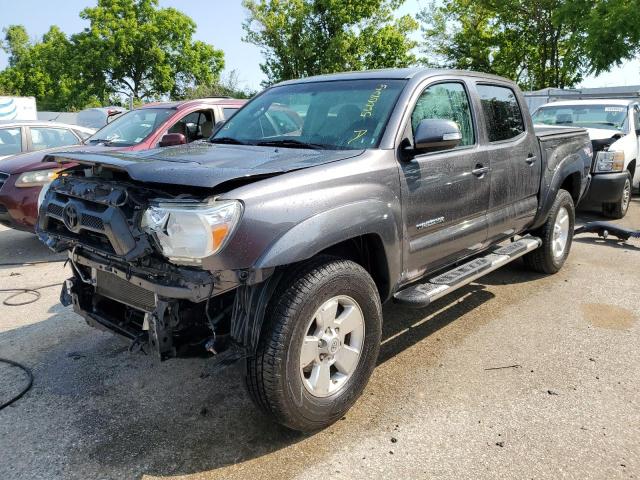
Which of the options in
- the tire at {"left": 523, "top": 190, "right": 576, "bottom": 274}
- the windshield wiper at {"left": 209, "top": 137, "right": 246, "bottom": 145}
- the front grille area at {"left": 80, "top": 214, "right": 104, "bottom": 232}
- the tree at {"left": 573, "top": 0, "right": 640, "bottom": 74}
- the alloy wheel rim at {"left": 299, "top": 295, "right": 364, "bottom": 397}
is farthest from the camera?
the tree at {"left": 573, "top": 0, "right": 640, "bottom": 74}

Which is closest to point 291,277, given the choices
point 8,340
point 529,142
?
point 8,340

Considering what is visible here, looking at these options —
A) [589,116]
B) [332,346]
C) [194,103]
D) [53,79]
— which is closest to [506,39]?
[589,116]

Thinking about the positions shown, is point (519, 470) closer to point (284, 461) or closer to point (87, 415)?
point (284, 461)

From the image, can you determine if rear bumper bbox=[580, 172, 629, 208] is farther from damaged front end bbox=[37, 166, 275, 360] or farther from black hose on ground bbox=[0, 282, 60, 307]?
black hose on ground bbox=[0, 282, 60, 307]

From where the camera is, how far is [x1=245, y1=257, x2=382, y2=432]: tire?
2.55 meters

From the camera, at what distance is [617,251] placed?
660 centimetres

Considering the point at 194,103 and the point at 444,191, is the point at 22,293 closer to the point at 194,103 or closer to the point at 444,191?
the point at 194,103

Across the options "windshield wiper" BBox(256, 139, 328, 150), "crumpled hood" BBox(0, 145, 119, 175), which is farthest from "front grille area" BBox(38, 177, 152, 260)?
"crumpled hood" BBox(0, 145, 119, 175)

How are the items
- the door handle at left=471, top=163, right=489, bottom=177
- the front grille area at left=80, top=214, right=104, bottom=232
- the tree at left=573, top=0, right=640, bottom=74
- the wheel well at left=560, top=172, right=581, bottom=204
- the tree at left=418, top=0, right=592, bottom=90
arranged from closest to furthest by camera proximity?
1. the front grille area at left=80, top=214, right=104, bottom=232
2. the door handle at left=471, top=163, right=489, bottom=177
3. the wheel well at left=560, top=172, right=581, bottom=204
4. the tree at left=573, top=0, right=640, bottom=74
5. the tree at left=418, top=0, right=592, bottom=90

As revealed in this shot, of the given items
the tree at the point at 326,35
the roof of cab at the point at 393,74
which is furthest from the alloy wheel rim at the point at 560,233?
the tree at the point at 326,35

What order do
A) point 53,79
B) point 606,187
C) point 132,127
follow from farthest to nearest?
point 53,79 → point 606,187 → point 132,127

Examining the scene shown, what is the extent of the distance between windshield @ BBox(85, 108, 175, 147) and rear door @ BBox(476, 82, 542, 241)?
170 inches

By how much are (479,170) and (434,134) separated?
914 mm

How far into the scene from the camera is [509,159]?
4.38 m
